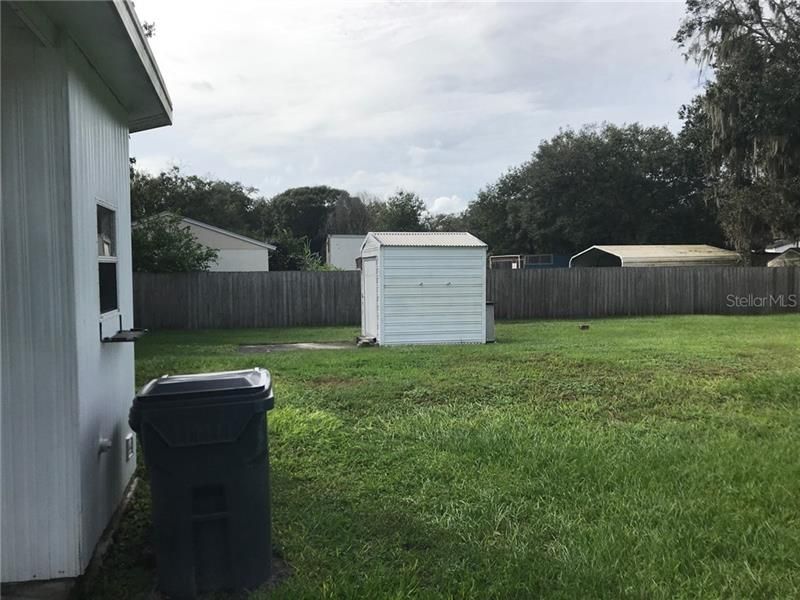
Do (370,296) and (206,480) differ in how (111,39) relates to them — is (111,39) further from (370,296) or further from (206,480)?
(370,296)

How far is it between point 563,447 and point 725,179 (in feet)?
78.0

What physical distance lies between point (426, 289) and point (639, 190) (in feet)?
99.7

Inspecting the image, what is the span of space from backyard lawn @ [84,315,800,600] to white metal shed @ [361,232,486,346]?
3.94 meters

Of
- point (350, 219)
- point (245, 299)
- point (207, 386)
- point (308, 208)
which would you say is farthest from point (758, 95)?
point (308, 208)

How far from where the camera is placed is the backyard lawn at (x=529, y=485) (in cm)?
329

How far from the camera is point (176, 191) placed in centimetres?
3512

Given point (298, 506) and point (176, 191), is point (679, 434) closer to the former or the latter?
point (298, 506)

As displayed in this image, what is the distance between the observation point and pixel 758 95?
21516 mm

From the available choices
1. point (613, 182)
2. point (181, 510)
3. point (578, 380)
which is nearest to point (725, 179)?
point (613, 182)

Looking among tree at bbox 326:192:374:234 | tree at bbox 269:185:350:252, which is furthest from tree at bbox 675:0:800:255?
tree at bbox 269:185:350:252

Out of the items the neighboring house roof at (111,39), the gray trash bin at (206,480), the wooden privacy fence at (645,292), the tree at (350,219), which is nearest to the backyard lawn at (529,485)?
the gray trash bin at (206,480)

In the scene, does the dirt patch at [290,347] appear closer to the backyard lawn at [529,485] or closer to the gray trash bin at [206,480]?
the backyard lawn at [529,485]

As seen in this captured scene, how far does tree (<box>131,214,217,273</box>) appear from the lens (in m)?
18.2

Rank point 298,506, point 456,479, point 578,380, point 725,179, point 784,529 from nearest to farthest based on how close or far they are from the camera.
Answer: point 784,529, point 298,506, point 456,479, point 578,380, point 725,179
